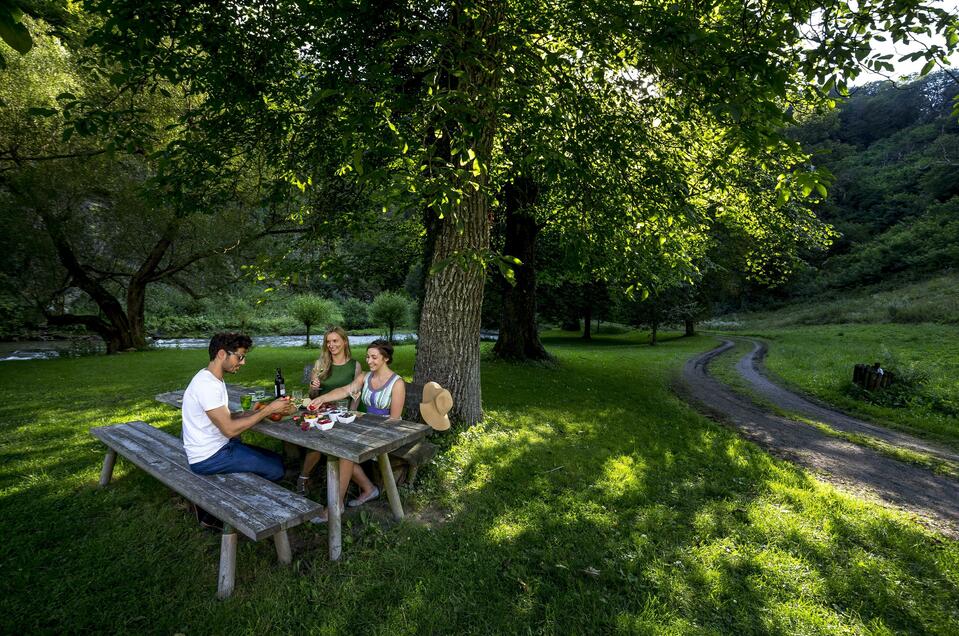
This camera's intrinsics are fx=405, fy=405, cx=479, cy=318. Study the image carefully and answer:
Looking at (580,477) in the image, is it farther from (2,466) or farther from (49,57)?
(49,57)

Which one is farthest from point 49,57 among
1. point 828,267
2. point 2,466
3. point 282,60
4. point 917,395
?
point 828,267

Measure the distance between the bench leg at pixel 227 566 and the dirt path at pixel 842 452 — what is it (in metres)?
8.01

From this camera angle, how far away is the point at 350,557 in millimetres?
3836

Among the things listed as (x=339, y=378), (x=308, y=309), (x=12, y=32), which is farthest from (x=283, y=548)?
(x=308, y=309)

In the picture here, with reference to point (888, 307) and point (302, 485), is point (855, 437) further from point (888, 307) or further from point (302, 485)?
point (888, 307)

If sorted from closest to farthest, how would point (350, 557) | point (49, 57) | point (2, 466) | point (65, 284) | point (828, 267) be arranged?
point (350, 557) < point (2, 466) < point (49, 57) < point (65, 284) < point (828, 267)

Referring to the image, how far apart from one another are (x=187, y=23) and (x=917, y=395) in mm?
18639

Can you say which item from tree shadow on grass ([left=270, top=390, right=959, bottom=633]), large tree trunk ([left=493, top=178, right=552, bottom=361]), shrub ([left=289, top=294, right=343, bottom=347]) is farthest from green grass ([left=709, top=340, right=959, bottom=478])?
shrub ([left=289, top=294, right=343, bottom=347])

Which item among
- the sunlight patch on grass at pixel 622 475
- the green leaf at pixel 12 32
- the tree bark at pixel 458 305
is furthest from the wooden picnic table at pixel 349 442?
the green leaf at pixel 12 32

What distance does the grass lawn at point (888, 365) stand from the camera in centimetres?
1041

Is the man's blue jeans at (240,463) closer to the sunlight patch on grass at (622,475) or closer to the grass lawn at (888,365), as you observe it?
the sunlight patch on grass at (622,475)

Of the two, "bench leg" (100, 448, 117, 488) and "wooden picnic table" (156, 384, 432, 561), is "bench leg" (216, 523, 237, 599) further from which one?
"bench leg" (100, 448, 117, 488)

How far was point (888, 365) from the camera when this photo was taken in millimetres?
12734

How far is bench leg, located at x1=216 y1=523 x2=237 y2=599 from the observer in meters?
3.32
